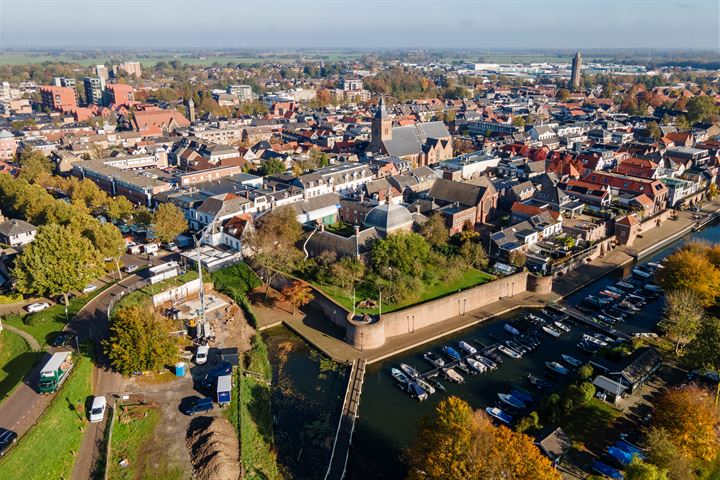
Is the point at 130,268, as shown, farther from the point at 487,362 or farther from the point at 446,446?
the point at 446,446

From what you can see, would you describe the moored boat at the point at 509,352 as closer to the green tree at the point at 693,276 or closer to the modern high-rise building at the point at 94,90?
the green tree at the point at 693,276

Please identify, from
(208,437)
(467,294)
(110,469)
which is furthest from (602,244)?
(110,469)

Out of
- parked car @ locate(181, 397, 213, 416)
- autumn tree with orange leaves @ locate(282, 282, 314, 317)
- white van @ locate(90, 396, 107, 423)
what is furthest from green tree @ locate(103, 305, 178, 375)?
autumn tree with orange leaves @ locate(282, 282, 314, 317)

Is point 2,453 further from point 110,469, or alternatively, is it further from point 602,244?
point 602,244

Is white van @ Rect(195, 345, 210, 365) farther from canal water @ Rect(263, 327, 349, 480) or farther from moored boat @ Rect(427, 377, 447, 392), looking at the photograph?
moored boat @ Rect(427, 377, 447, 392)

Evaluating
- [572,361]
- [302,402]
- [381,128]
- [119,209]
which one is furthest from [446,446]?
[381,128]

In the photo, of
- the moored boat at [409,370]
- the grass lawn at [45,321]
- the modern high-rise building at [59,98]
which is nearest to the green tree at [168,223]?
the grass lawn at [45,321]
